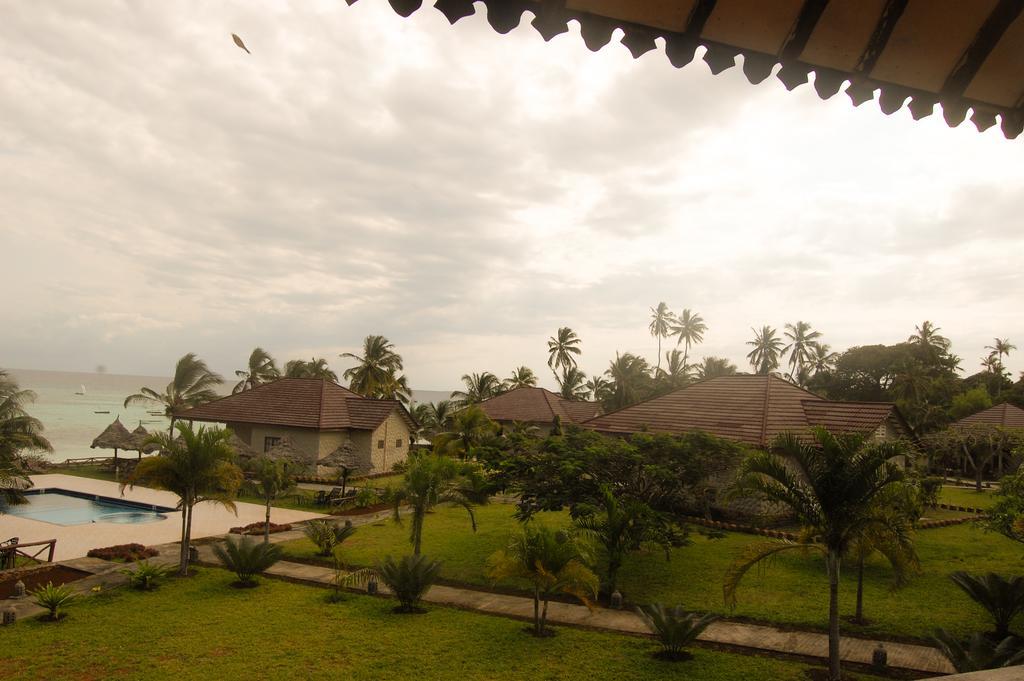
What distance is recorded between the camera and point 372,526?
72.5 feet

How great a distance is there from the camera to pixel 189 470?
50.5 ft

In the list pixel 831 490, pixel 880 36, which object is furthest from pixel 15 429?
pixel 880 36

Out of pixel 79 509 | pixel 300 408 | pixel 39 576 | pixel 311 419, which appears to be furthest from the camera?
pixel 300 408

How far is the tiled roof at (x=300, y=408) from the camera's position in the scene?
3397 cm

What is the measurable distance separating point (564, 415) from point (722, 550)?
85.9 feet

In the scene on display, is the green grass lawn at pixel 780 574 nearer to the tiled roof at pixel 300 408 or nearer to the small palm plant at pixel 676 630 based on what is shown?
the small palm plant at pixel 676 630

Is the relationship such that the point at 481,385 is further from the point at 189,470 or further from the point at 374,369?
the point at 189,470

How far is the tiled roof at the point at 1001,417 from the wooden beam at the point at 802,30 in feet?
142

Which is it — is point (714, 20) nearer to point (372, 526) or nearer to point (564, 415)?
point (372, 526)

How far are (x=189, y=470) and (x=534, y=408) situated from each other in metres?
30.3

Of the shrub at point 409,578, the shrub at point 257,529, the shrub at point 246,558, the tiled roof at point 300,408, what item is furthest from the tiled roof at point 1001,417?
the shrub at point 246,558

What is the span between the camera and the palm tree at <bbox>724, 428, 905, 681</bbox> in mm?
9562

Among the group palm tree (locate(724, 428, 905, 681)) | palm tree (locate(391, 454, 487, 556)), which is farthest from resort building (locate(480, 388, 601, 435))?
palm tree (locate(724, 428, 905, 681))

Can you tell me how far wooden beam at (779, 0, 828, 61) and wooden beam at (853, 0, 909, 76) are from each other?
1.22 ft
